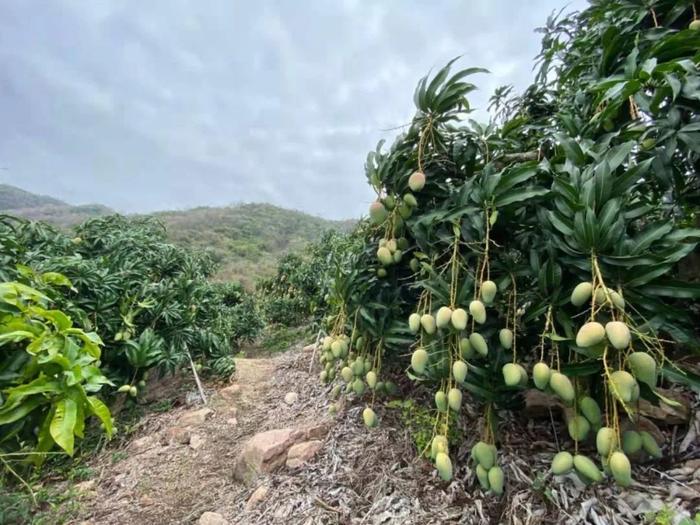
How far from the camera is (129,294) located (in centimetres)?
346

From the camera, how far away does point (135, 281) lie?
358cm

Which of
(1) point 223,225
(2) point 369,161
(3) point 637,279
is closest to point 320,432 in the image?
(2) point 369,161

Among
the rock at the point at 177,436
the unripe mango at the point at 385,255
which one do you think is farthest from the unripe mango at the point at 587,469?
the rock at the point at 177,436

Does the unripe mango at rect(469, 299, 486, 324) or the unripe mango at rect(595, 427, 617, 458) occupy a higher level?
the unripe mango at rect(469, 299, 486, 324)

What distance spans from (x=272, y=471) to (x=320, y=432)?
1.08 ft

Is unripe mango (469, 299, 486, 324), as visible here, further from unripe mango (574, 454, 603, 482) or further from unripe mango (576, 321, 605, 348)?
unripe mango (574, 454, 603, 482)

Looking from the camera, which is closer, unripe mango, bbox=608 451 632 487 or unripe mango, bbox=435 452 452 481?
unripe mango, bbox=608 451 632 487

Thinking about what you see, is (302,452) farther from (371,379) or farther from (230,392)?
(230,392)

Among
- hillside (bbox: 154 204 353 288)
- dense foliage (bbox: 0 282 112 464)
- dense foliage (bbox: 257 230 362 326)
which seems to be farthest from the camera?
hillside (bbox: 154 204 353 288)

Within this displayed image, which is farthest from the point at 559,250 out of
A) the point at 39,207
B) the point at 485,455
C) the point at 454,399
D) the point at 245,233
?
the point at 39,207

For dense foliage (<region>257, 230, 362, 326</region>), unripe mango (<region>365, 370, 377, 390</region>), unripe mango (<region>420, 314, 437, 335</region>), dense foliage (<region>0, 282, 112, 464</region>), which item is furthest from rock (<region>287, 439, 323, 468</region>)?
dense foliage (<region>257, 230, 362, 326</region>)

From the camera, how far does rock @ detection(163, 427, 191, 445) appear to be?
2.82 meters

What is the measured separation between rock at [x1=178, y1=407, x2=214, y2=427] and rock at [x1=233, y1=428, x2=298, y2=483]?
0.89 m

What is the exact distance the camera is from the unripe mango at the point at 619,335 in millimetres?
855
